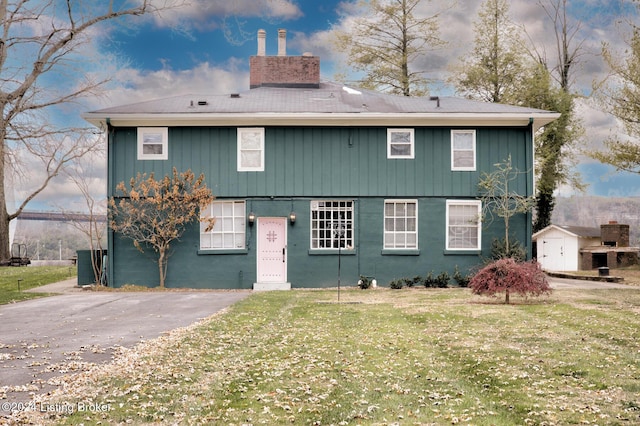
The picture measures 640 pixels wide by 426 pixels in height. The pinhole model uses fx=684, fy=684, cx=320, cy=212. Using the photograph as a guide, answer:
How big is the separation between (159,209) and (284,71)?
8.37 metres

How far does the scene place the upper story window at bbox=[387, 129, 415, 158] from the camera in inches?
888

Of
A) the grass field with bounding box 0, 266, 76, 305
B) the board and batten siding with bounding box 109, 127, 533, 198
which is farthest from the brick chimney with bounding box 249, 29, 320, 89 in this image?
the grass field with bounding box 0, 266, 76, 305

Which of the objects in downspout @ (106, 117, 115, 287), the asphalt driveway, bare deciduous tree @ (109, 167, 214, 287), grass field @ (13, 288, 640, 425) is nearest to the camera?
grass field @ (13, 288, 640, 425)

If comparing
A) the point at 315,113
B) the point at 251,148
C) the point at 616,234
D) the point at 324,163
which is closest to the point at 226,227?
the point at 251,148

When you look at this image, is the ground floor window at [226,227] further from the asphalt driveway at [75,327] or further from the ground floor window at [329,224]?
the asphalt driveway at [75,327]

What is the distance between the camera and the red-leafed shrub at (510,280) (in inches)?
606

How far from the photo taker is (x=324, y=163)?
2247 centimetres

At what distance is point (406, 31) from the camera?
35594 millimetres

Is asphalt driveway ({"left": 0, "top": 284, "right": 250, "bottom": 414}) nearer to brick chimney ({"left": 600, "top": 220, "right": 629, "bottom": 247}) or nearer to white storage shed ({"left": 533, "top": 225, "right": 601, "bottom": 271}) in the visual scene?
white storage shed ({"left": 533, "top": 225, "right": 601, "bottom": 271})

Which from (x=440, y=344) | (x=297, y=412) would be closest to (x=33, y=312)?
(x=440, y=344)

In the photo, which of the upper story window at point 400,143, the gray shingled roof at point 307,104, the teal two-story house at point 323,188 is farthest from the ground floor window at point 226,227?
the upper story window at point 400,143

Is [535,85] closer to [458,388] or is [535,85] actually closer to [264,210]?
[264,210]

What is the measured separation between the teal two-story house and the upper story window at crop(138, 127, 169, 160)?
33 millimetres

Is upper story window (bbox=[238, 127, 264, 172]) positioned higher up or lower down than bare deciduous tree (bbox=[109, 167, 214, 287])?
higher up
